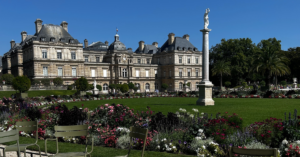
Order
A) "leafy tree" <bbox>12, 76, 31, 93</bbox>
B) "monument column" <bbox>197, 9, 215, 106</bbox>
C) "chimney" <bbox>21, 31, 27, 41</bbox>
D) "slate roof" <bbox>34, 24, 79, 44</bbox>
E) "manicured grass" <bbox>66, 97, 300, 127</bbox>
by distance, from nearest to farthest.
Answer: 1. "manicured grass" <bbox>66, 97, 300, 127</bbox>
2. "monument column" <bbox>197, 9, 215, 106</bbox>
3. "leafy tree" <bbox>12, 76, 31, 93</bbox>
4. "slate roof" <bbox>34, 24, 79, 44</bbox>
5. "chimney" <bbox>21, 31, 27, 41</bbox>

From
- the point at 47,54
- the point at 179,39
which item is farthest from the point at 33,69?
the point at 179,39

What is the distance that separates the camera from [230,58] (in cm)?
5322

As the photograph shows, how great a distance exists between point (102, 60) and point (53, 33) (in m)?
12.3

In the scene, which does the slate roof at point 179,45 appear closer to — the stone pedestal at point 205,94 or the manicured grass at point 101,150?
the stone pedestal at point 205,94

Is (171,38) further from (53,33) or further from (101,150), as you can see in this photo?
(101,150)

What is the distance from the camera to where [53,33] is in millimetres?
45375

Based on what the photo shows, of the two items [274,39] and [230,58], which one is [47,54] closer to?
[230,58]

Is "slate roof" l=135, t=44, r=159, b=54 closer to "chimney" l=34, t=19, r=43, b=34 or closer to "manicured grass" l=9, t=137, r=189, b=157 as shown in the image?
"chimney" l=34, t=19, r=43, b=34

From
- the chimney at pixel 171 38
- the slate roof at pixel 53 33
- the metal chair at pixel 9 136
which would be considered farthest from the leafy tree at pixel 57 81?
the metal chair at pixel 9 136

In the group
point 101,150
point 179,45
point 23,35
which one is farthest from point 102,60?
point 101,150

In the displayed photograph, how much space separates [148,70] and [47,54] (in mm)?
22064

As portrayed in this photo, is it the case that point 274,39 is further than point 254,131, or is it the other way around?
point 274,39

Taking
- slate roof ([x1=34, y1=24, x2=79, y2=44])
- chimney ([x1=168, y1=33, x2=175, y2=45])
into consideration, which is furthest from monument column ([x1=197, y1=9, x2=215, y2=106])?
chimney ([x1=168, y1=33, x2=175, y2=45])

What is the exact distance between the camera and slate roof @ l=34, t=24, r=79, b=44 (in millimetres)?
44250
